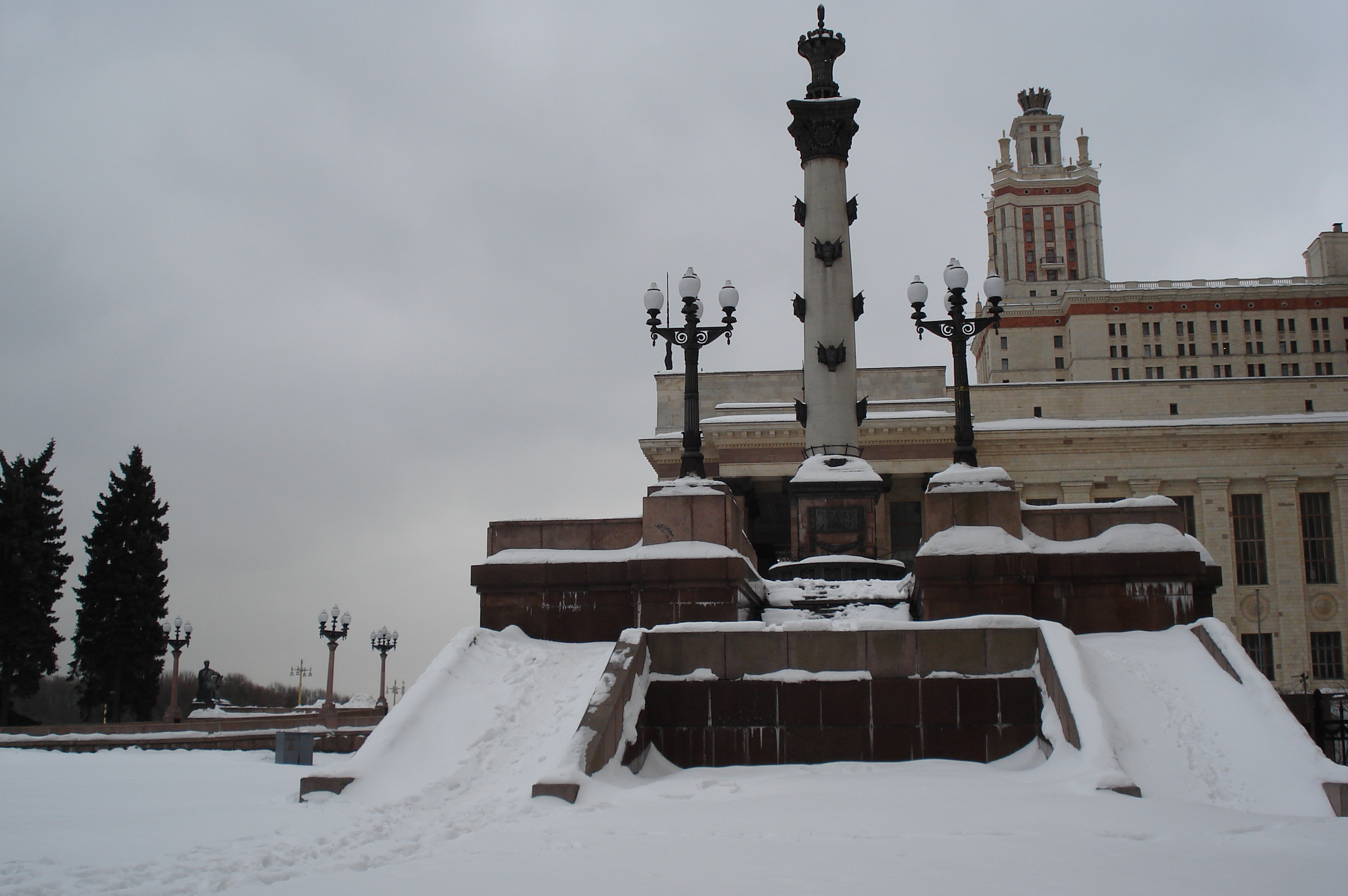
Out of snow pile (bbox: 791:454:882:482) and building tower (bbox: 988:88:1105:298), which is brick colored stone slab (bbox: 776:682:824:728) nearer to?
snow pile (bbox: 791:454:882:482)

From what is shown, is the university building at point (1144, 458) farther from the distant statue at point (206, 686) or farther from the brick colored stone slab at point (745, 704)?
the brick colored stone slab at point (745, 704)

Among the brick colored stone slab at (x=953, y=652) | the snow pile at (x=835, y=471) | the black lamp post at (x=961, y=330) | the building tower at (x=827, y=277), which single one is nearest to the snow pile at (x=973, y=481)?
the black lamp post at (x=961, y=330)

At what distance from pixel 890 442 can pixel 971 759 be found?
3287 centimetres

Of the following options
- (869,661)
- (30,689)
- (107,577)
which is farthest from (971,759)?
(107,577)

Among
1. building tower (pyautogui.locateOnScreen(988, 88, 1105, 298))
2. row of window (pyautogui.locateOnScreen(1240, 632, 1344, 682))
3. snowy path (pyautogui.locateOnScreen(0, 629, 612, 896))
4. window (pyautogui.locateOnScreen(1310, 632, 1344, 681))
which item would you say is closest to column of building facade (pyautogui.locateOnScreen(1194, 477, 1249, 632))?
row of window (pyautogui.locateOnScreen(1240, 632, 1344, 682))

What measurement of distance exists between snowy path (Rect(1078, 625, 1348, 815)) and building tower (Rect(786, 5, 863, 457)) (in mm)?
11030

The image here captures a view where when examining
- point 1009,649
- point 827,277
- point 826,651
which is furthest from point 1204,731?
point 827,277

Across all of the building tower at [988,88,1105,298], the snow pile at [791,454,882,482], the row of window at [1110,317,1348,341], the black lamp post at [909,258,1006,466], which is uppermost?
the building tower at [988,88,1105,298]

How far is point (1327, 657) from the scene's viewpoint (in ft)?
139

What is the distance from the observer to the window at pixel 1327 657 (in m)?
41.9

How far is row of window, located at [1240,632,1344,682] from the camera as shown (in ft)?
137

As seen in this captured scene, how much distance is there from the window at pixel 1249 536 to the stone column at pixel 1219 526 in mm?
721

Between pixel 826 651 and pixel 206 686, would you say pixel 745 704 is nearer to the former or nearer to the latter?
pixel 826 651

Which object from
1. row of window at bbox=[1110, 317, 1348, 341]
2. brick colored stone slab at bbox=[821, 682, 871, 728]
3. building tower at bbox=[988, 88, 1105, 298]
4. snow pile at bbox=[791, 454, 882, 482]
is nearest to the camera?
brick colored stone slab at bbox=[821, 682, 871, 728]
